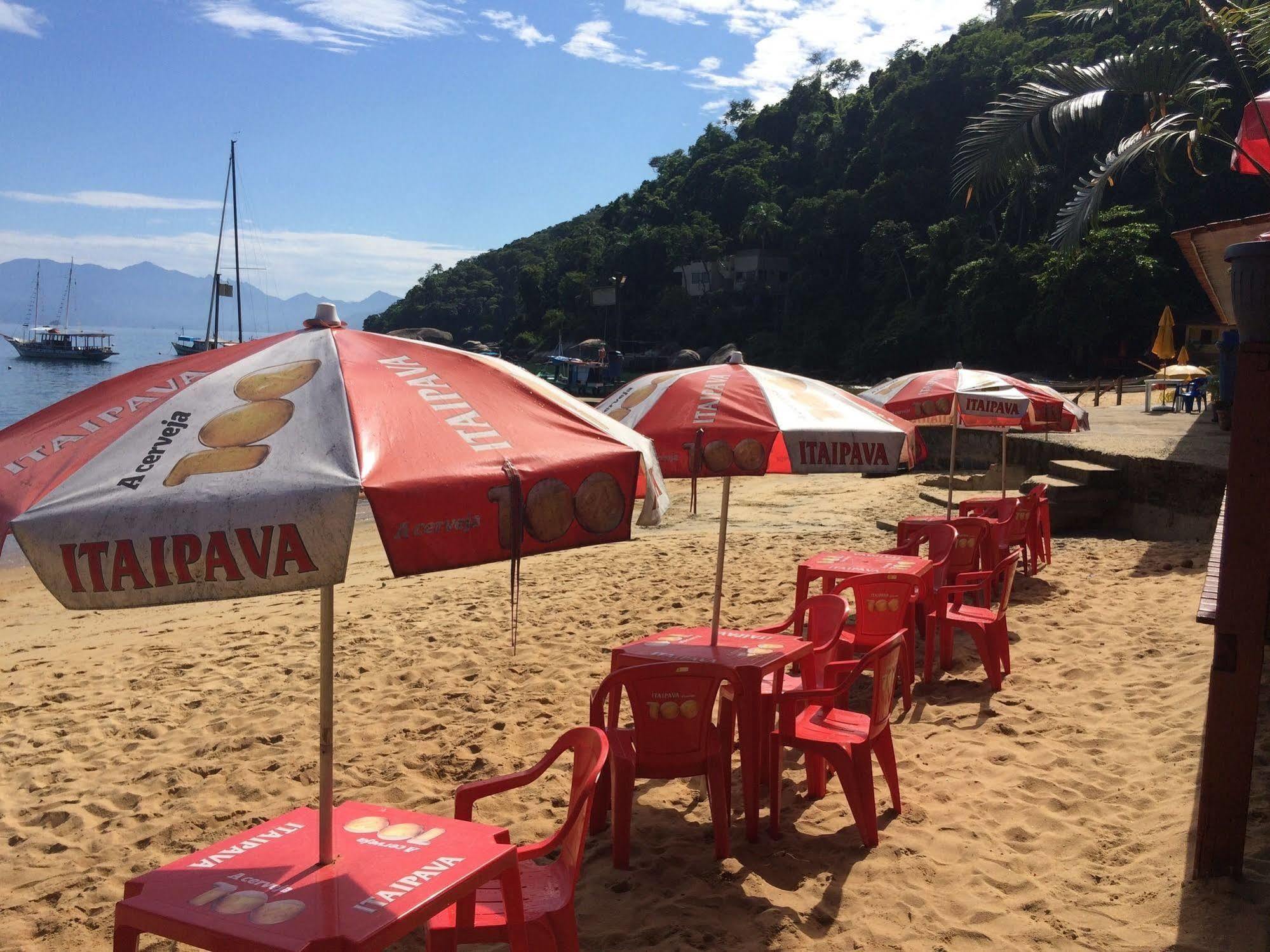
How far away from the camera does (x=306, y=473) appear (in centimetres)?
199

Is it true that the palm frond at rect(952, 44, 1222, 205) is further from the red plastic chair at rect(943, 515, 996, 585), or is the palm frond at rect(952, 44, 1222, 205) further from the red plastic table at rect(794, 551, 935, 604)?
the red plastic table at rect(794, 551, 935, 604)

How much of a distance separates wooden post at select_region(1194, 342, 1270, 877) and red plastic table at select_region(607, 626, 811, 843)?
61.0 inches

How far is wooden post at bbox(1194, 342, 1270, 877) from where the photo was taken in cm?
316

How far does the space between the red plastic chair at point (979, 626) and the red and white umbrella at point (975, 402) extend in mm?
1266

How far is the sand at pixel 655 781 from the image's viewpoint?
133 inches

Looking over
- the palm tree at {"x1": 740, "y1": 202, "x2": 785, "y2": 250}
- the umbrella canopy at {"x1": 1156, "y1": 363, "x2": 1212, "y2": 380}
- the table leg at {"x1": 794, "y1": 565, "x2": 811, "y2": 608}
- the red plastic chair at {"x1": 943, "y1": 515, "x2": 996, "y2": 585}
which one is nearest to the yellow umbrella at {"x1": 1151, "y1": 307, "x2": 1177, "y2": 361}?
the umbrella canopy at {"x1": 1156, "y1": 363, "x2": 1212, "y2": 380}

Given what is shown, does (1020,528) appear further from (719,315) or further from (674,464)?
(719,315)

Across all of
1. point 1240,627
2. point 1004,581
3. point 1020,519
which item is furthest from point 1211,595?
point 1020,519

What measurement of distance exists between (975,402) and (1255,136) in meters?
3.71

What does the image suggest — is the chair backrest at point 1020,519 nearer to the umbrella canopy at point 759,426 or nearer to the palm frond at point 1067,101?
the umbrella canopy at point 759,426

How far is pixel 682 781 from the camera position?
15.0 feet

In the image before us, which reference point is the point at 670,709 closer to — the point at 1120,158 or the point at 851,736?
the point at 851,736

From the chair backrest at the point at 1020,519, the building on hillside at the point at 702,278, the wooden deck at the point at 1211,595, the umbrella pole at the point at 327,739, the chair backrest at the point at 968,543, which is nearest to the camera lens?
the umbrella pole at the point at 327,739

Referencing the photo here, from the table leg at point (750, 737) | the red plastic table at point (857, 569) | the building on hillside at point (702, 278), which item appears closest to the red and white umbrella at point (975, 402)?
the red plastic table at point (857, 569)
